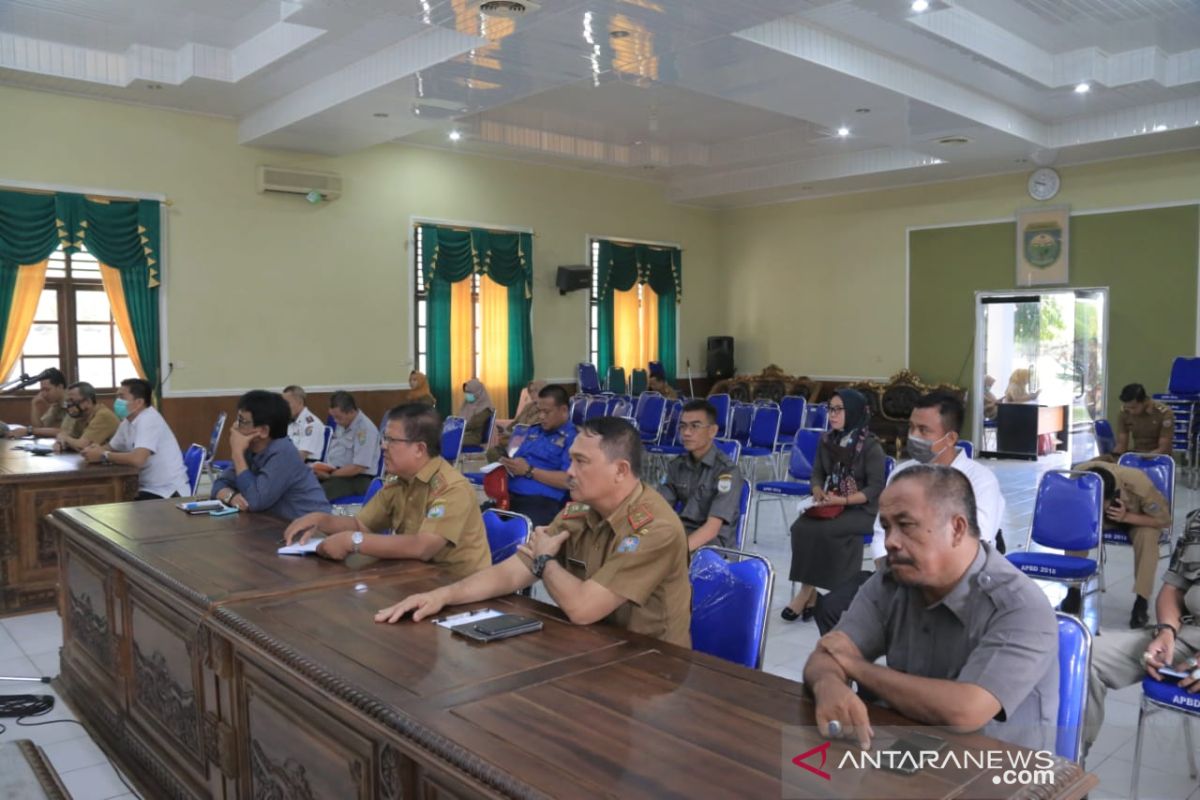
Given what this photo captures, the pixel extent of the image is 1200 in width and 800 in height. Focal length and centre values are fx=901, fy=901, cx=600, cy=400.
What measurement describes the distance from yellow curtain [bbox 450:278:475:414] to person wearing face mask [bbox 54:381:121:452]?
4.77m

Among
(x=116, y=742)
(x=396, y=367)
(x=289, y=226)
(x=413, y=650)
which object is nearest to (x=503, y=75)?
(x=289, y=226)

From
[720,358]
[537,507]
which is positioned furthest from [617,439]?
[720,358]

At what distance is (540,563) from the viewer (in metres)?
2.32

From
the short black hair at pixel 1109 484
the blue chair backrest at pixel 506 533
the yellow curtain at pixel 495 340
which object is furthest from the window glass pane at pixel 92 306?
the short black hair at pixel 1109 484

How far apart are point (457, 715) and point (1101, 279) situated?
10816 millimetres

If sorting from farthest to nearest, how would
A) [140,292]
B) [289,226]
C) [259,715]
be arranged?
[289,226] → [140,292] → [259,715]

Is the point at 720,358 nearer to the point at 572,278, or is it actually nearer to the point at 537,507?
the point at 572,278

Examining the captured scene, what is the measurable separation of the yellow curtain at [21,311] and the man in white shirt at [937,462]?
755cm

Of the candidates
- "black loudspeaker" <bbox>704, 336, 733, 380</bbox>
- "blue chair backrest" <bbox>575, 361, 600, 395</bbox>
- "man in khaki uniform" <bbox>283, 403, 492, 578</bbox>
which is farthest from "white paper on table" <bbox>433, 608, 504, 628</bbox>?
"black loudspeaker" <bbox>704, 336, 733, 380</bbox>

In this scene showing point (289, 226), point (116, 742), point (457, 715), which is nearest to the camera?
point (457, 715)

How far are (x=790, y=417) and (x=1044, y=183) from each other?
4768 mm

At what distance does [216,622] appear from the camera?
2326 mm

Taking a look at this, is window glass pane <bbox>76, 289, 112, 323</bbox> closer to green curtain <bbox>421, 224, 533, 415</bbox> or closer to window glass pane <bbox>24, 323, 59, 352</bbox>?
window glass pane <bbox>24, 323, 59, 352</bbox>

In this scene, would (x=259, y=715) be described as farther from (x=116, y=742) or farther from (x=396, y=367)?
(x=396, y=367)
